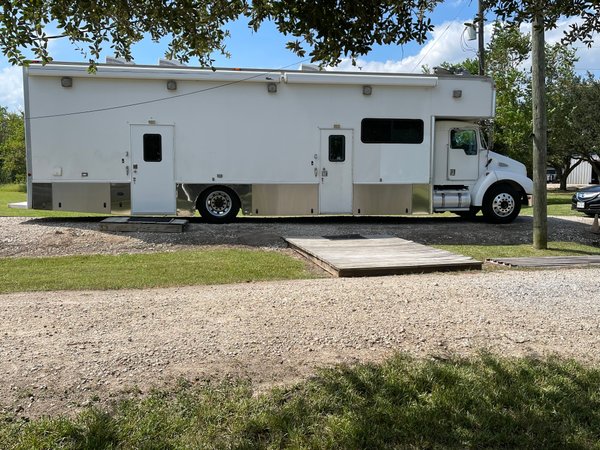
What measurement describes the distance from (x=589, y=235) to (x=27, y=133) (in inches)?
497

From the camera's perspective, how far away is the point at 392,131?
13203 millimetres

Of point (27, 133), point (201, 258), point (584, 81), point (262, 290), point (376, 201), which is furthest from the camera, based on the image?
point (584, 81)

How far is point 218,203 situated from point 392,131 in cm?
443

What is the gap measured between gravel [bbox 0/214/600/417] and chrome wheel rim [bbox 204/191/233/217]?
19.2 ft

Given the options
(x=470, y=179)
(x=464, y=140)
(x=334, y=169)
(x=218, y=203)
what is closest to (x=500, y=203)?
(x=470, y=179)

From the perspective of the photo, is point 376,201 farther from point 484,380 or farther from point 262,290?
point 484,380

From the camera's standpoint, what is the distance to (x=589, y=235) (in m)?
12.5

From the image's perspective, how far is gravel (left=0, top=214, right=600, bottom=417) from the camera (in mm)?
3926

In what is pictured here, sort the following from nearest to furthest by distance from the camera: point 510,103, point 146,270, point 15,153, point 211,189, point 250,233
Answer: point 146,270
point 250,233
point 211,189
point 510,103
point 15,153

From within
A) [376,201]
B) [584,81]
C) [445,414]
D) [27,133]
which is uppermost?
[584,81]

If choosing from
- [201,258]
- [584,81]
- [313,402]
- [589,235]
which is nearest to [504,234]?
[589,235]

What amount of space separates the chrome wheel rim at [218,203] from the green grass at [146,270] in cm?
312

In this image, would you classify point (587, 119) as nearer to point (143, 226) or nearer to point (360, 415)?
point (143, 226)

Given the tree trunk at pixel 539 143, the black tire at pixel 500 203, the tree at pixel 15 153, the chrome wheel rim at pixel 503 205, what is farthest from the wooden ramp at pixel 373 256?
the tree at pixel 15 153
